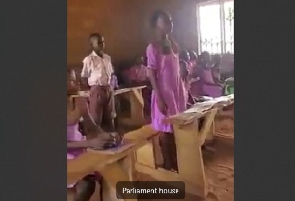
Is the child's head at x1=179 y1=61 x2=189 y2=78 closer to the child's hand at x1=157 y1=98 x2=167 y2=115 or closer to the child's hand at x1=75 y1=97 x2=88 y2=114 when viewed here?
the child's hand at x1=157 y1=98 x2=167 y2=115

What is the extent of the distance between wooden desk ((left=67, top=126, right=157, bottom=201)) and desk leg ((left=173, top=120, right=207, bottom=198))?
0.16 ft

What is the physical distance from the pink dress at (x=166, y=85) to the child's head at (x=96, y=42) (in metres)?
0.08

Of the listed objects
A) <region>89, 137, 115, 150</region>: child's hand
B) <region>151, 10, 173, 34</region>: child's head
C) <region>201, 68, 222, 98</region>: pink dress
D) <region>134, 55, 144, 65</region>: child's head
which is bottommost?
<region>89, 137, 115, 150</region>: child's hand

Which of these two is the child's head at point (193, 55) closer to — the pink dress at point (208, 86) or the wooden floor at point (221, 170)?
the pink dress at point (208, 86)

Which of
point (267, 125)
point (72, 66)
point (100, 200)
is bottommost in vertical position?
point (100, 200)

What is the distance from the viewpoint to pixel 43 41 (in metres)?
0.94

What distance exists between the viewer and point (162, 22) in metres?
0.94

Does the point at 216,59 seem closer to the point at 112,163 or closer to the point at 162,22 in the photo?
the point at 162,22

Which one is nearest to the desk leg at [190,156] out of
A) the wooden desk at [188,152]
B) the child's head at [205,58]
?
the wooden desk at [188,152]

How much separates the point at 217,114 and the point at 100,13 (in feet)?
0.86

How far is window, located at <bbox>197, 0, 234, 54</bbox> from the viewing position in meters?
0.93

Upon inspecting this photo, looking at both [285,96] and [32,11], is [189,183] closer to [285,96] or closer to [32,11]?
[285,96]

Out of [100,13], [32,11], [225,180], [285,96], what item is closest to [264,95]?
[285,96]
